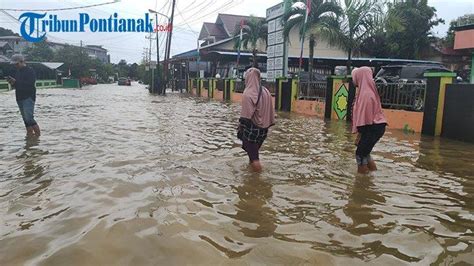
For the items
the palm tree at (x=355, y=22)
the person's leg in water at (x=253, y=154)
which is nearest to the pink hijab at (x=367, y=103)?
the person's leg in water at (x=253, y=154)

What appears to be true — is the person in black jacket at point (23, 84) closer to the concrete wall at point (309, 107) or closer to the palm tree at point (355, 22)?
the concrete wall at point (309, 107)

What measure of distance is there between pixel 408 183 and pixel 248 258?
120 inches

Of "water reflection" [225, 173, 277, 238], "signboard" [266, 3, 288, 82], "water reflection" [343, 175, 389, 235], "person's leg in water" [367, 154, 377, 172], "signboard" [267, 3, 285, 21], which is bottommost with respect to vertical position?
"water reflection" [225, 173, 277, 238]

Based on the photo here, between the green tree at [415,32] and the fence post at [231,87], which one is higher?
the green tree at [415,32]

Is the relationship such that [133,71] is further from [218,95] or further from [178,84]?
[218,95]

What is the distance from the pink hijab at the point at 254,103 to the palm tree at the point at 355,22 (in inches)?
464

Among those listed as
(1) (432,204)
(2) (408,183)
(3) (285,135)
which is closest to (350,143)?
(3) (285,135)

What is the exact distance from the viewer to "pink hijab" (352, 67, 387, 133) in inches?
206

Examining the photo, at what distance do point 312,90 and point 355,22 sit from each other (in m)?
3.39

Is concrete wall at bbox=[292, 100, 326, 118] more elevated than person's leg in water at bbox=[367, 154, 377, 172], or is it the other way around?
concrete wall at bbox=[292, 100, 326, 118]

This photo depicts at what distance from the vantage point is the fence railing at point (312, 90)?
14.9 metres

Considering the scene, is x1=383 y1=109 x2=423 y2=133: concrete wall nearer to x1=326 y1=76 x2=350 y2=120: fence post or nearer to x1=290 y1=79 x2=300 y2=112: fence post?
x1=326 y1=76 x2=350 y2=120: fence post

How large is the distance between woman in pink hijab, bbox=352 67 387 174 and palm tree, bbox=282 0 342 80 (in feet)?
38.2

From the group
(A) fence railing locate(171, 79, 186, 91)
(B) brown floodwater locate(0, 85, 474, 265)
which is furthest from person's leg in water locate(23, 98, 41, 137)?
(A) fence railing locate(171, 79, 186, 91)
